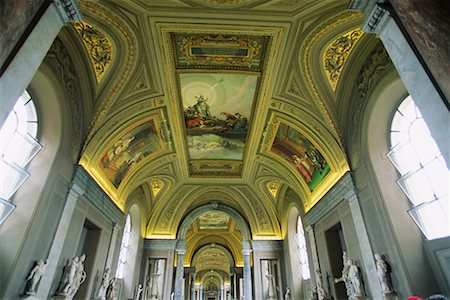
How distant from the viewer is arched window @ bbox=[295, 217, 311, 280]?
44.9ft

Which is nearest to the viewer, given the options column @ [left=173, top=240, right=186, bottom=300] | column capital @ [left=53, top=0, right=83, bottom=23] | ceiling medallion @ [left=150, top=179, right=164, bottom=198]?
column capital @ [left=53, top=0, right=83, bottom=23]

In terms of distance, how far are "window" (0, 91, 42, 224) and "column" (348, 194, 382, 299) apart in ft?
28.4

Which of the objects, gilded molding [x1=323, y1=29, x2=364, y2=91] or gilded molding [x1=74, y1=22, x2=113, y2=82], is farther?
gilded molding [x1=323, y1=29, x2=364, y2=91]

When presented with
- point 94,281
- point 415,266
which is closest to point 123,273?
point 94,281

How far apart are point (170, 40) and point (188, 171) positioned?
27.9 feet

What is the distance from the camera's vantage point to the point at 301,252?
563 inches

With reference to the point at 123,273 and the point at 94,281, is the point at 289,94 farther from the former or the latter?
the point at 123,273

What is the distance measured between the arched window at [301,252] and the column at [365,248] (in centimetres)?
635

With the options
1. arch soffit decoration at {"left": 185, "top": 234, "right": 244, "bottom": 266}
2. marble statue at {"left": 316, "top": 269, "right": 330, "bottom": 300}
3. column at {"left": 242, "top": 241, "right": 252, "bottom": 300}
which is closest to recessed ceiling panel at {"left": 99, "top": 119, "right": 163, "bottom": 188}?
marble statue at {"left": 316, "top": 269, "right": 330, "bottom": 300}

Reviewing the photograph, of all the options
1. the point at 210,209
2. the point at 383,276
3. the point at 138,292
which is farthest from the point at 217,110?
the point at 138,292

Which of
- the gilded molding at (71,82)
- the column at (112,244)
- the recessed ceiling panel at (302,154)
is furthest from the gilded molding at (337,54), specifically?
the column at (112,244)

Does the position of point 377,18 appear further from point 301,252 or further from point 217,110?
point 301,252

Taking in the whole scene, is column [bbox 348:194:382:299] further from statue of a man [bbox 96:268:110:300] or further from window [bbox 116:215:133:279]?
window [bbox 116:215:133:279]

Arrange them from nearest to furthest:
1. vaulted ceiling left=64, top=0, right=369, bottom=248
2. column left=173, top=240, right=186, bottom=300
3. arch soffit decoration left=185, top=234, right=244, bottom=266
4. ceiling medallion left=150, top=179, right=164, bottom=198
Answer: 1. vaulted ceiling left=64, top=0, right=369, bottom=248
2. column left=173, top=240, right=186, bottom=300
3. ceiling medallion left=150, top=179, right=164, bottom=198
4. arch soffit decoration left=185, top=234, right=244, bottom=266
